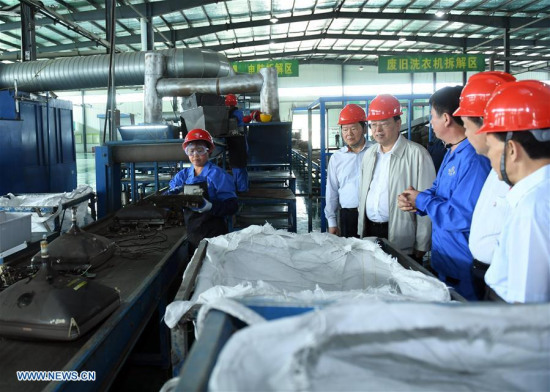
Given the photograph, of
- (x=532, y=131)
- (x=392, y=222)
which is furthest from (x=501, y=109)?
(x=392, y=222)

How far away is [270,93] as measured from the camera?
5.75 metres

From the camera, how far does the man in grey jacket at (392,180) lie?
8.53 ft

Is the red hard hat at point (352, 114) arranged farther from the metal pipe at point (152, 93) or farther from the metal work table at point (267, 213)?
the metal pipe at point (152, 93)

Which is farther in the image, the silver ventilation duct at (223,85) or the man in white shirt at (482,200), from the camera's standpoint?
the silver ventilation duct at (223,85)

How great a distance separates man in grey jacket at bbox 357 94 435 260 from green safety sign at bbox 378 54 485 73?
967 cm

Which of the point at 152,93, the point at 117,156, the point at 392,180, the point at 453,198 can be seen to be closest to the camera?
the point at 453,198

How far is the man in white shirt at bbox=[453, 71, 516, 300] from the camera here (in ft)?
5.29

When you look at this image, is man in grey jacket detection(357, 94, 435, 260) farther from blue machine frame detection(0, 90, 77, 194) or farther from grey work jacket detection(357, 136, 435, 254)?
blue machine frame detection(0, 90, 77, 194)

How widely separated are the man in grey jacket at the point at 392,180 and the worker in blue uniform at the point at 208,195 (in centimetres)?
101

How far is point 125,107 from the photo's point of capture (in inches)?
953

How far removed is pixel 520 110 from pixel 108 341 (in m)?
1.61

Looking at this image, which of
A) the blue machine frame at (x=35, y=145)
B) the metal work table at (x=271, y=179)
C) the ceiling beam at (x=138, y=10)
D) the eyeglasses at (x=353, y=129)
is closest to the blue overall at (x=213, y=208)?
the eyeglasses at (x=353, y=129)

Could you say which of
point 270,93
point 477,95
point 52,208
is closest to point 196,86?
point 270,93

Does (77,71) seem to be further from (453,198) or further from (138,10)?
(453,198)
